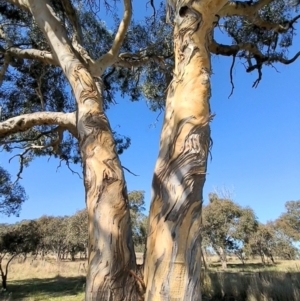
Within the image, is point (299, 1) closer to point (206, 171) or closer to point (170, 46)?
point (170, 46)

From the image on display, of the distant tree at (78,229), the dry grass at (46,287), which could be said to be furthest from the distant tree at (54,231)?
the dry grass at (46,287)

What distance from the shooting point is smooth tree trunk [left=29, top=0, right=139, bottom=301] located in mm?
1549

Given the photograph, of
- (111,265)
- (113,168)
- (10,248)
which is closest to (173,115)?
(113,168)

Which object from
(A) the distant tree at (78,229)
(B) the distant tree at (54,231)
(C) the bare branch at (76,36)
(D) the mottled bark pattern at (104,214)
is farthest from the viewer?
(B) the distant tree at (54,231)

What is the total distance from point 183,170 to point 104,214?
54cm

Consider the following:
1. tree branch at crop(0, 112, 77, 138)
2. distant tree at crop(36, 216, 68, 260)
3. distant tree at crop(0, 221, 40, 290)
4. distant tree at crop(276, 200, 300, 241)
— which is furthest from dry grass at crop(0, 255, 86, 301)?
distant tree at crop(276, 200, 300, 241)

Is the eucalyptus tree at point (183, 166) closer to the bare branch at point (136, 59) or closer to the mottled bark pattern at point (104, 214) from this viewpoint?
the mottled bark pattern at point (104, 214)

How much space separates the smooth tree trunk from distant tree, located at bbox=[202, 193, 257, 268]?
2232 centimetres

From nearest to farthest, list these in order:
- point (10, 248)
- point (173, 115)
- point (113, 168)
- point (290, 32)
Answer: point (173, 115)
point (113, 168)
point (290, 32)
point (10, 248)

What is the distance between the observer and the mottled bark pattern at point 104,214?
1.55 metres

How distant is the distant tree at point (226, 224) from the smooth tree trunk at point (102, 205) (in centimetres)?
2232

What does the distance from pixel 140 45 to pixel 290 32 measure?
260 centimetres

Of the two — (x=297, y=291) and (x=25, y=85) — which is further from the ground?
(x=25, y=85)

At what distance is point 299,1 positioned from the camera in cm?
487
